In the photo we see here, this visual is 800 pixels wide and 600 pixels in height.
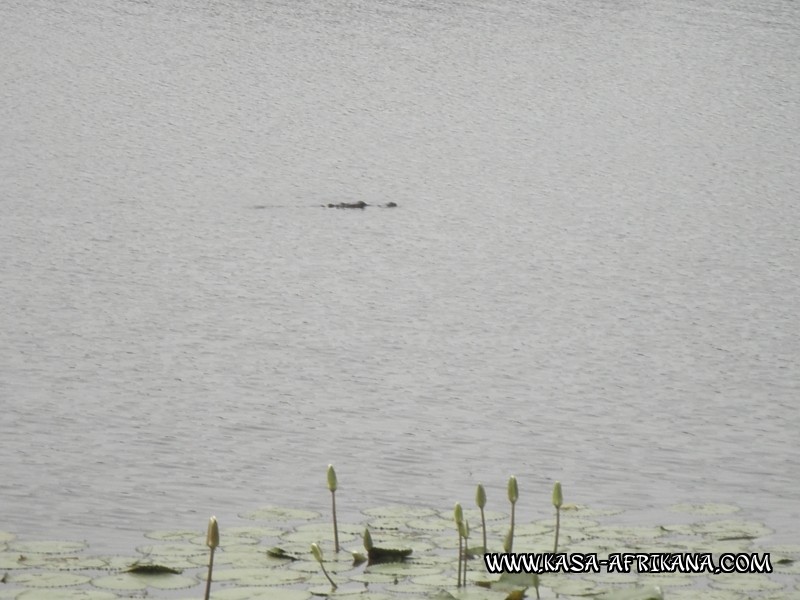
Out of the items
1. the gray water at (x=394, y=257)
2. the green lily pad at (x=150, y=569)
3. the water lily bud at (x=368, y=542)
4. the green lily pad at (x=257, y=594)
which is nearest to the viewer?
the green lily pad at (x=257, y=594)

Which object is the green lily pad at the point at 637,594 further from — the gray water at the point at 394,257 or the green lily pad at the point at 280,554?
the gray water at the point at 394,257

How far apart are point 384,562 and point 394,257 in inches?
224

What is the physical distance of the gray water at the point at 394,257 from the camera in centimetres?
539

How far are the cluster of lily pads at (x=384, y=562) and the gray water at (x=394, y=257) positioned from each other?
0.26 metres

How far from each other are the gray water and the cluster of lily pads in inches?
10.3

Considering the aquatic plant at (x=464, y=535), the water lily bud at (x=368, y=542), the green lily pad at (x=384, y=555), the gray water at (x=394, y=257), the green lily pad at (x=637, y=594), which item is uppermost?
the gray water at (x=394, y=257)

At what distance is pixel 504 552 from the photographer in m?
3.80

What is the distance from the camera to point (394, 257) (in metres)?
9.45

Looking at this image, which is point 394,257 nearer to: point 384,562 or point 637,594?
point 384,562

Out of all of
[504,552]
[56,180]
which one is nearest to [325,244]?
[56,180]

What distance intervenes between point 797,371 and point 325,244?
3.58m

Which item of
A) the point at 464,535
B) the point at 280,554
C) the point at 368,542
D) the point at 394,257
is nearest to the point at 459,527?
the point at 464,535

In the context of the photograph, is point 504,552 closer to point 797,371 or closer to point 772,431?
point 772,431

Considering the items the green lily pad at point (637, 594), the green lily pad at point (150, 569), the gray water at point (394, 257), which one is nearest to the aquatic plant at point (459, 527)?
the green lily pad at point (637, 594)
